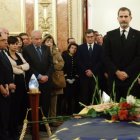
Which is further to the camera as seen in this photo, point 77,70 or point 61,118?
point 77,70

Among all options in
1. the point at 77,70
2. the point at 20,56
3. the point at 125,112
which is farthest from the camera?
the point at 77,70

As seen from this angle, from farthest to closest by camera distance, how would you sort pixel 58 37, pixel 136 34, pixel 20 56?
pixel 58 37 → pixel 20 56 → pixel 136 34

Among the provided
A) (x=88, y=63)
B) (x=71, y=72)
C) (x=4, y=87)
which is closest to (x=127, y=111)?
(x=4, y=87)

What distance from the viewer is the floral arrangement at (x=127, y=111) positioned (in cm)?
248

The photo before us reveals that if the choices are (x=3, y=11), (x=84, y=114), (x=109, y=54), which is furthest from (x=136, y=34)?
(x=3, y=11)

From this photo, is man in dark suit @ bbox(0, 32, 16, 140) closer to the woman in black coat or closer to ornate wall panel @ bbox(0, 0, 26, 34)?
the woman in black coat

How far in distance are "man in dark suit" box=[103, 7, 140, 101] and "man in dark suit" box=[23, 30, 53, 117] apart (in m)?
1.44

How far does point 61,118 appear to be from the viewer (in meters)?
2.51

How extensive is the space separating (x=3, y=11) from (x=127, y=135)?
6.61 m

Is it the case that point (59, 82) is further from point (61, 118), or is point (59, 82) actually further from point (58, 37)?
point (61, 118)

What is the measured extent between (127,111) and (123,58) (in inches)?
77.5

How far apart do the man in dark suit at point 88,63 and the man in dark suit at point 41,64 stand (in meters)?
0.77

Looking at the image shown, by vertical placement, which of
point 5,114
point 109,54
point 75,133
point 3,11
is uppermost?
point 3,11

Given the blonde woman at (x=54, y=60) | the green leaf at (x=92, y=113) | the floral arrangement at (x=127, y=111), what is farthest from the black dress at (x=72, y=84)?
the floral arrangement at (x=127, y=111)
